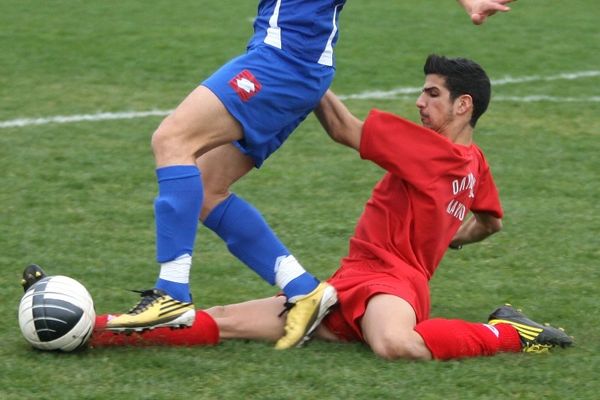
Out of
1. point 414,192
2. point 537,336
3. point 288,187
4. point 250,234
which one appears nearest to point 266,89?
point 250,234

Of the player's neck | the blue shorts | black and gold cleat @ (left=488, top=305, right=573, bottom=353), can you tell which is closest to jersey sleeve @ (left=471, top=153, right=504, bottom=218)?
the player's neck

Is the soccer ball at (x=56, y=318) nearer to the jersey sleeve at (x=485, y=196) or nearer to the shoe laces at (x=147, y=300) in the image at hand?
the shoe laces at (x=147, y=300)

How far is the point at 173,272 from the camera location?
15.2 feet

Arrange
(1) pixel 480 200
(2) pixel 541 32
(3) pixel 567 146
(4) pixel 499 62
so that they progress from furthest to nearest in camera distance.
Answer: (2) pixel 541 32 → (4) pixel 499 62 → (3) pixel 567 146 → (1) pixel 480 200

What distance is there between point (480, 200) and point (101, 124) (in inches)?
159

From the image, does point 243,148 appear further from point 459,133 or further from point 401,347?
point 401,347

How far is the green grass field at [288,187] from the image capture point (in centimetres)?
441

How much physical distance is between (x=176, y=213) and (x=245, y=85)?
20.8 inches

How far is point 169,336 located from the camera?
4.76 metres

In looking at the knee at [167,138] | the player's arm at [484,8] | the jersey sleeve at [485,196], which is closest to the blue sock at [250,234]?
the knee at [167,138]

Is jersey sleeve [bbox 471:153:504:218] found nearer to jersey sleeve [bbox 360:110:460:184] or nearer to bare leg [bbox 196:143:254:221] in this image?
jersey sleeve [bbox 360:110:460:184]

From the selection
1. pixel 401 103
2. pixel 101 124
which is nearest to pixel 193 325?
pixel 101 124

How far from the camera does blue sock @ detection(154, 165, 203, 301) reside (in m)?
4.59

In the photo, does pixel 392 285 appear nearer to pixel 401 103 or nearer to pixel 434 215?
pixel 434 215
